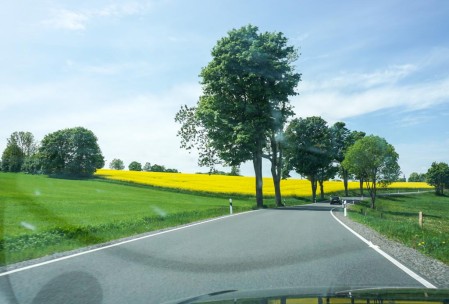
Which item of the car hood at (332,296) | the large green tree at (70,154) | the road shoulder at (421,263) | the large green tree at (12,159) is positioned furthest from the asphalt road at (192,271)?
the large green tree at (12,159)

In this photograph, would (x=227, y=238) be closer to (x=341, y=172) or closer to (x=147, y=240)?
(x=147, y=240)

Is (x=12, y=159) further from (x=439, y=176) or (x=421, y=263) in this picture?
(x=439, y=176)

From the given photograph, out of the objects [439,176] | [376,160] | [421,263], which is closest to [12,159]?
[376,160]

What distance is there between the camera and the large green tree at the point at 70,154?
7425 centimetres

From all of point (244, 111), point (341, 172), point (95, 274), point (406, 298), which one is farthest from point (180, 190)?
point (406, 298)

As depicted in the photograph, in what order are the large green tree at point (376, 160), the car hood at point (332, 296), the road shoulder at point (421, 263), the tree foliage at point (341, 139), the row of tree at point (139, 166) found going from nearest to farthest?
the car hood at point (332, 296)
the road shoulder at point (421, 263)
the large green tree at point (376, 160)
the tree foliage at point (341, 139)
the row of tree at point (139, 166)

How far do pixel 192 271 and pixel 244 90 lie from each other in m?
31.1

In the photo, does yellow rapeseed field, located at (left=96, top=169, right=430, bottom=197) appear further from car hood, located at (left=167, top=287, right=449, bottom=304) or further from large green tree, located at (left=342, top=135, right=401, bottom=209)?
car hood, located at (left=167, top=287, right=449, bottom=304)

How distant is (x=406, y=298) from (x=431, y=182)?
12712 cm

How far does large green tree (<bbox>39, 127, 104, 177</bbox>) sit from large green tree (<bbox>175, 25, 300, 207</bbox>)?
41881mm

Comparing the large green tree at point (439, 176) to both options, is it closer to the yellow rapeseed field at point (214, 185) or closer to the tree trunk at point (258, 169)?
the yellow rapeseed field at point (214, 185)

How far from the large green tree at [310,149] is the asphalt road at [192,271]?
5493 cm

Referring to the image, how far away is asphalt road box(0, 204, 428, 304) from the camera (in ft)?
18.8

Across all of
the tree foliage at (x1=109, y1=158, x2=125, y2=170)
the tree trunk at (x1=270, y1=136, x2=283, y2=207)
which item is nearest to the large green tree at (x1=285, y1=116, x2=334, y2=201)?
the tree trunk at (x1=270, y1=136, x2=283, y2=207)
